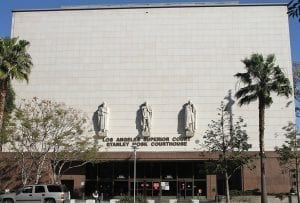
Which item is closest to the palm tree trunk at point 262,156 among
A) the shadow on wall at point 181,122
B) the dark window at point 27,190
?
the shadow on wall at point 181,122

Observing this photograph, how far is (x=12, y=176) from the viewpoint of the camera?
60344mm

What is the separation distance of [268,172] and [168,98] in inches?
567

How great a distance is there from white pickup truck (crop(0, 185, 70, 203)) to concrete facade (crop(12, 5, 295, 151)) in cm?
2247

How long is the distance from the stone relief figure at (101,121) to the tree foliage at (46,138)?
3068 millimetres

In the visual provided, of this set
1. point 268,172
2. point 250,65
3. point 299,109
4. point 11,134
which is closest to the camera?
point 250,65

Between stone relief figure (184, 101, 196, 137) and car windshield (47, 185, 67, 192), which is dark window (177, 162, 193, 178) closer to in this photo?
stone relief figure (184, 101, 196, 137)

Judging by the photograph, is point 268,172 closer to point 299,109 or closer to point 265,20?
point 299,109

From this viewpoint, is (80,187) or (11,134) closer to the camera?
(11,134)

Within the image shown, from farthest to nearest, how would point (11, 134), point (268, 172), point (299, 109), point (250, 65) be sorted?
point (299, 109) < point (268, 172) < point (11, 134) < point (250, 65)

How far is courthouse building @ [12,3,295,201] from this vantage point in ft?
197

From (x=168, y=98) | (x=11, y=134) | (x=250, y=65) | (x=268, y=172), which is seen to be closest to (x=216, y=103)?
(x=168, y=98)

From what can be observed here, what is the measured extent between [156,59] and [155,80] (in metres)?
2.64

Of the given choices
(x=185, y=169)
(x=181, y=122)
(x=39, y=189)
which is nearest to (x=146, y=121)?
(x=181, y=122)

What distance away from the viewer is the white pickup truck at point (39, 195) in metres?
37.2
